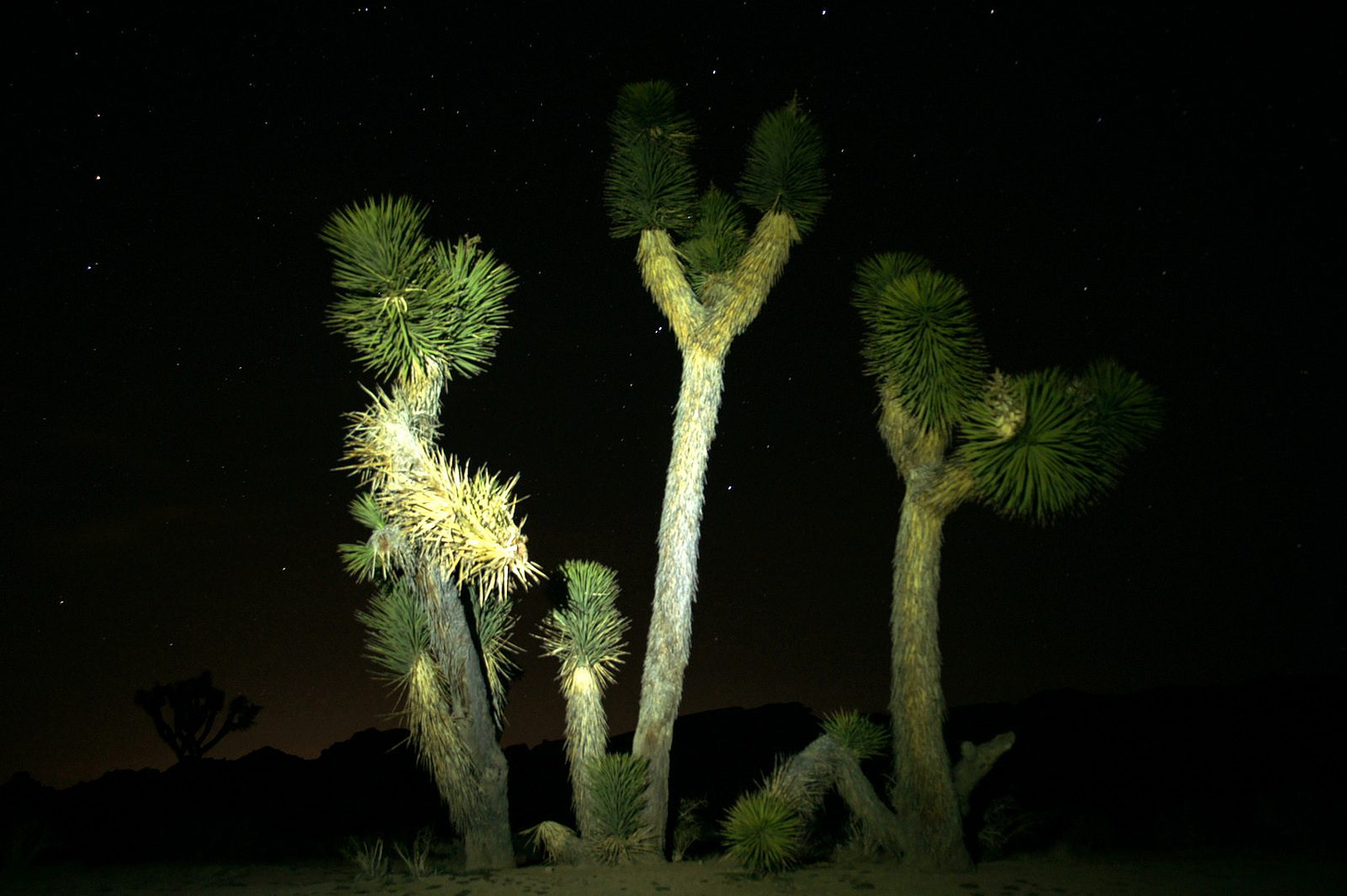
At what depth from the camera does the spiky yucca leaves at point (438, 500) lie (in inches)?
347

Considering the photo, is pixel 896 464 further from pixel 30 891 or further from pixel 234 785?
pixel 234 785

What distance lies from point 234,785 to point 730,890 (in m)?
18.8

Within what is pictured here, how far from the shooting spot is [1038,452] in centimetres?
884

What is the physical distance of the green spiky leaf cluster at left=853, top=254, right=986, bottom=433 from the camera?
9219 millimetres

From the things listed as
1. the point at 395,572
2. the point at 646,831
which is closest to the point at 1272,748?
the point at 646,831

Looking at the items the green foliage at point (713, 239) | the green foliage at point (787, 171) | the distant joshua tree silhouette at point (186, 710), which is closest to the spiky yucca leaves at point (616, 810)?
the green foliage at point (713, 239)

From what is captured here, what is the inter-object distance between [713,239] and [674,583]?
3951 millimetres

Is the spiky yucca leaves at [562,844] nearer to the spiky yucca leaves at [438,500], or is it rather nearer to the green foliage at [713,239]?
the spiky yucca leaves at [438,500]

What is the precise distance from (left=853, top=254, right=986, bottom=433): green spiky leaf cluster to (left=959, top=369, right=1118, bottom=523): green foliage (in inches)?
10.1

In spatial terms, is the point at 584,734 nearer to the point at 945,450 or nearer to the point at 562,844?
the point at 562,844

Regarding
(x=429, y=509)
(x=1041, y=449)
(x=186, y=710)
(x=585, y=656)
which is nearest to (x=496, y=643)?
(x=585, y=656)

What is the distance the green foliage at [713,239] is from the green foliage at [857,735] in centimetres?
503

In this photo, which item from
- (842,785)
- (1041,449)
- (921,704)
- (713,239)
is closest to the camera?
(1041,449)

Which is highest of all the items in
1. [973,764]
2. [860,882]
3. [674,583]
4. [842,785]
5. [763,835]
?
[674,583]
